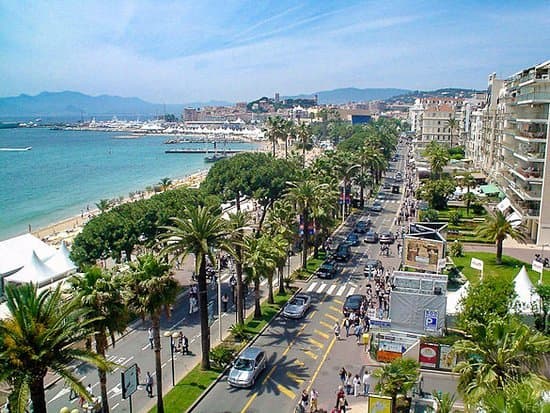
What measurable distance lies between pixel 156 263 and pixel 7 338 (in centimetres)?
848

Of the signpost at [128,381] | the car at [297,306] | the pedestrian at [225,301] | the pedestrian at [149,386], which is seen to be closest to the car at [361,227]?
the car at [297,306]

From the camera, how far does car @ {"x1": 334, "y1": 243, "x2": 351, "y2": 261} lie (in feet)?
162

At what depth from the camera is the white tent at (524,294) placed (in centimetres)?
3033

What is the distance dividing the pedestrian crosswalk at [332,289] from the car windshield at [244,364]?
1461 centimetres

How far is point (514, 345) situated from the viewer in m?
17.8

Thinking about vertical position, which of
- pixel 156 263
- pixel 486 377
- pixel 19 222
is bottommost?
pixel 19 222

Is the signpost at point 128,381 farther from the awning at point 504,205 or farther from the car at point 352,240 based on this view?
the awning at point 504,205

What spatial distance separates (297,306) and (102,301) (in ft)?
59.4

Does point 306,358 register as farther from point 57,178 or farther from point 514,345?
point 57,178

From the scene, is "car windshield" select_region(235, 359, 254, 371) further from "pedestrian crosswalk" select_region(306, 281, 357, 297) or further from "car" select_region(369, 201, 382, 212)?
"car" select_region(369, 201, 382, 212)

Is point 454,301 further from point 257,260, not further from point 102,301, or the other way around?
point 102,301

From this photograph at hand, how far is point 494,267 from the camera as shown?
4462 cm

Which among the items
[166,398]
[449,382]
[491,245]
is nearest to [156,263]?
[166,398]

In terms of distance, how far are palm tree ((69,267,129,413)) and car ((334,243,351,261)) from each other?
102 feet
